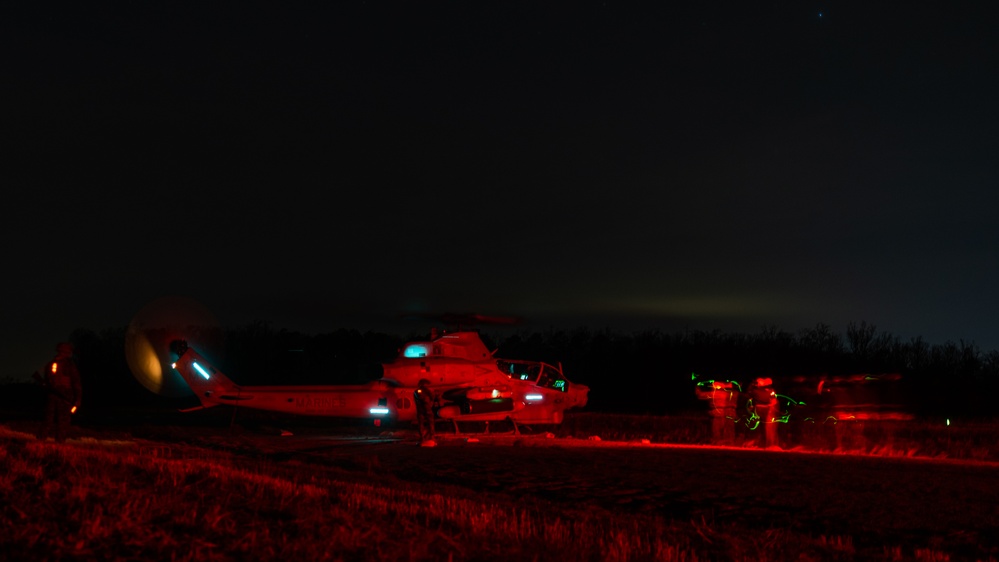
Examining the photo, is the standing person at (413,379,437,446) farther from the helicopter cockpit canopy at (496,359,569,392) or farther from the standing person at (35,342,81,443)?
the standing person at (35,342,81,443)

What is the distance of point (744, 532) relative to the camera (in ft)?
32.7

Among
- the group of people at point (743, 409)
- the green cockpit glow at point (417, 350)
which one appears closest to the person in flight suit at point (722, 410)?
the group of people at point (743, 409)

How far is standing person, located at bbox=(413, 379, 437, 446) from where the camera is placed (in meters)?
23.6

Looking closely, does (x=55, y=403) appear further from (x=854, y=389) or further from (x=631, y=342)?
(x=631, y=342)

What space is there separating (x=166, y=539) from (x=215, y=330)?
111m

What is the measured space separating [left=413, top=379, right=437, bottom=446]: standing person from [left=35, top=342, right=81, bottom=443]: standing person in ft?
28.9

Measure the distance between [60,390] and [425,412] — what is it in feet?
31.6

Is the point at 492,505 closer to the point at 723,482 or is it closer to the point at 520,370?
the point at 723,482

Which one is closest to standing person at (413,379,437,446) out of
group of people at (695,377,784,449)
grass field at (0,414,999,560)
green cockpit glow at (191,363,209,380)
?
grass field at (0,414,999,560)

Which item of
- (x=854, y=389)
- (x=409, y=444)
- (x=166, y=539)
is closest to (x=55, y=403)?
(x=409, y=444)

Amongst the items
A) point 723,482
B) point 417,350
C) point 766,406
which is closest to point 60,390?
point 417,350

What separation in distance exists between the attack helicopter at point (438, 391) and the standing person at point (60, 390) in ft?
31.7

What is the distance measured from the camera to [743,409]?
2619cm

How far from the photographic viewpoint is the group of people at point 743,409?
23.2 m
